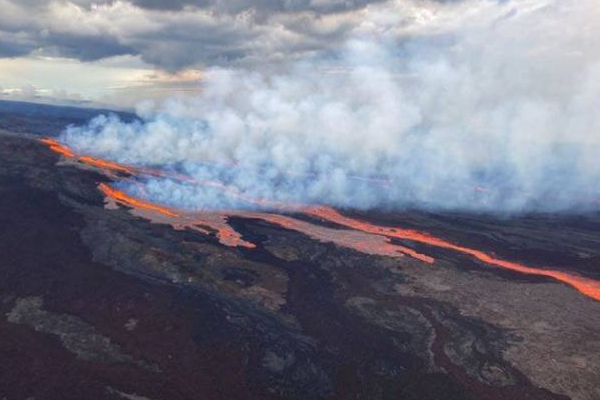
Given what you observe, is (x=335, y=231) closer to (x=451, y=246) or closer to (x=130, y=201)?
(x=451, y=246)

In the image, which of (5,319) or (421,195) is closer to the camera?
(5,319)

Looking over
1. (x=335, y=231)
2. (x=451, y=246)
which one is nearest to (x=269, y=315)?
(x=335, y=231)

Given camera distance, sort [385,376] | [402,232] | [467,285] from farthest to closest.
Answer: [402,232], [467,285], [385,376]

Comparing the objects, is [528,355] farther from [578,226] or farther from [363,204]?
[578,226]

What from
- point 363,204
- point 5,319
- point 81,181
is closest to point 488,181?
point 363,204

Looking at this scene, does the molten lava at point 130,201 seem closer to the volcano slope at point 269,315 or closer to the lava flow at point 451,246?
the volcano slope at point 269,315
